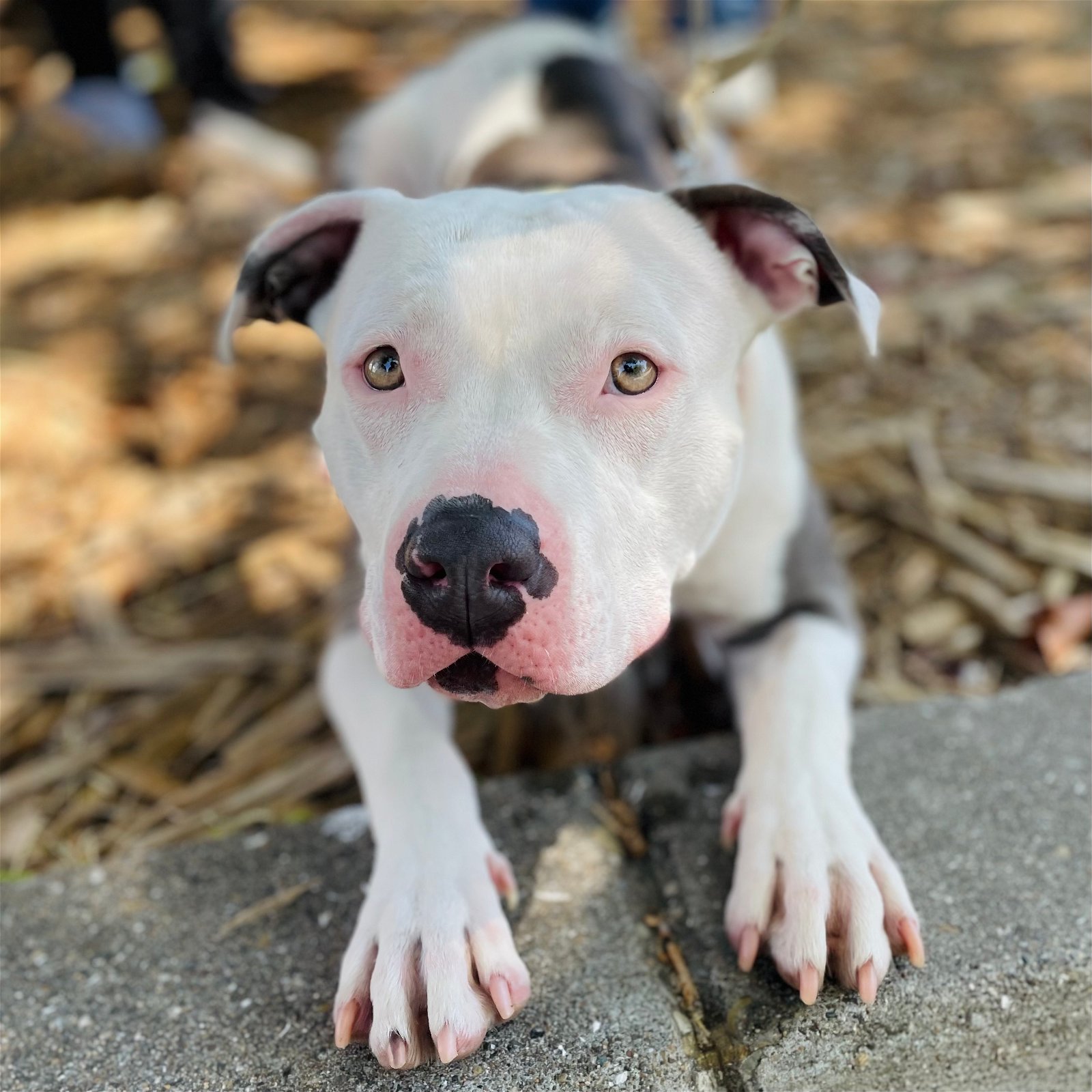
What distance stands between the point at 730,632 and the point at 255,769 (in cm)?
114

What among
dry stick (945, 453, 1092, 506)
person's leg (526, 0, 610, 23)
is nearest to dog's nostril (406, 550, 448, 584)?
dry stick (945, 453, 1092, 506)

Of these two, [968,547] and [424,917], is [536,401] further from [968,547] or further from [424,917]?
[968,547]

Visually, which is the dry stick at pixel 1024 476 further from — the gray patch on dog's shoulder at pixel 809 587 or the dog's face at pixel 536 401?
the dog's face at pixel 536 401

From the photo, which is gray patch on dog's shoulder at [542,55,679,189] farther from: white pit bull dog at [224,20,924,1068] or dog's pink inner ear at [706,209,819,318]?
white pit bull dog at [224,20,924,1068]

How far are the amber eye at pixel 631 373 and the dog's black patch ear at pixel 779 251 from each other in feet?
1.22

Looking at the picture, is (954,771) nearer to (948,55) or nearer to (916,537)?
(916,537)

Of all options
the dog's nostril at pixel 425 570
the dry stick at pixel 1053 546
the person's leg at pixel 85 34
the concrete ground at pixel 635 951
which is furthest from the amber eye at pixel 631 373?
the person's leg at pixel 85 34

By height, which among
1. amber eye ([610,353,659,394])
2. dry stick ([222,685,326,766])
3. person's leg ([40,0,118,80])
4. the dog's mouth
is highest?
amber eye ([610,353,659,394])

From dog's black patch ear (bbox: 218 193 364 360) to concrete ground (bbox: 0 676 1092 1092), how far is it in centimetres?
99

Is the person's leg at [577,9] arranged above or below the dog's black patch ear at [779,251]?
below

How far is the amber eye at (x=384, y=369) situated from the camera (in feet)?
6.26

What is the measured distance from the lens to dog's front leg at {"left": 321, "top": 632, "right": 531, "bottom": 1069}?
174 cm

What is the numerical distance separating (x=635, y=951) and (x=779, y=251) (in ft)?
4.00

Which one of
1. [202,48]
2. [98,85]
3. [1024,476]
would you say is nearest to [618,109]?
[1024,476]
